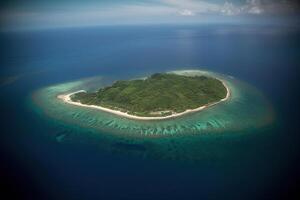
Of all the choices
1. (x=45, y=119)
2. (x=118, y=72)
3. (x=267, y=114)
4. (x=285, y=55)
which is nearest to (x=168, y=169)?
(x=267, y=114)

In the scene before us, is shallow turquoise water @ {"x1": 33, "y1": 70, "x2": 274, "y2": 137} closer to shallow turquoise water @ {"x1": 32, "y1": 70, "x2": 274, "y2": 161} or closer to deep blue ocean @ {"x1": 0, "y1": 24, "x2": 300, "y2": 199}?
shallow turquoise water @ {"x1": 32, "y1": 70, "x2": 274, "y2": 161}

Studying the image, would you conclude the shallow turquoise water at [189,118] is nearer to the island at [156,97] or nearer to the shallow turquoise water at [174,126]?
the shallow turquoise water at [174,126]

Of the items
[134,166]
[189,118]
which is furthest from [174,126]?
[134,166]

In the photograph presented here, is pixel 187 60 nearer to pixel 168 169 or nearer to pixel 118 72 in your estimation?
pixel 118 72

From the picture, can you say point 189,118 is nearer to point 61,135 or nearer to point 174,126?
point 174,126

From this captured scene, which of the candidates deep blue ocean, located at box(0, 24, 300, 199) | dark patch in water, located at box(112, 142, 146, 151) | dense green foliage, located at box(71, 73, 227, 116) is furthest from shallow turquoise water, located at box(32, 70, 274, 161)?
dense green foliage, located at box(71, 73, 227, 116)

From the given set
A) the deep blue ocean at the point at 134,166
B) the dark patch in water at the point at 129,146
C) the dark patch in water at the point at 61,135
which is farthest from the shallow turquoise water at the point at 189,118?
the dark patch in water at the point at 61,135

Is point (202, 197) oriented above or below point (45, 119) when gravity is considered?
below

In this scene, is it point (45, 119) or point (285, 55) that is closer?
point (45, 119)

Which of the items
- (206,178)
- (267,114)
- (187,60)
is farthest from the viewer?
(187,60)
